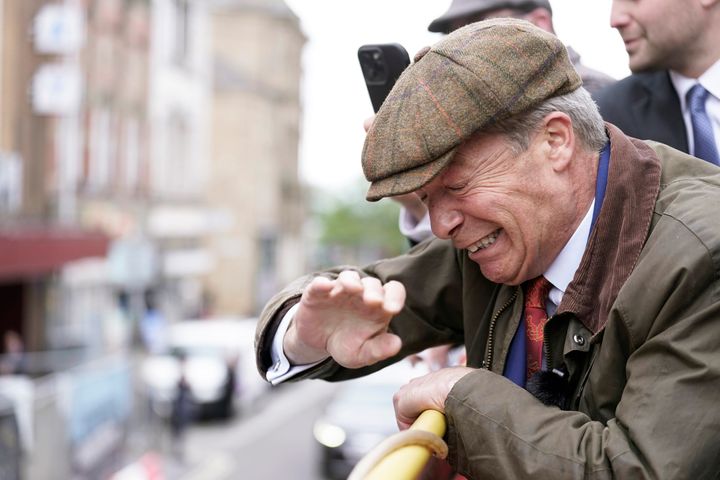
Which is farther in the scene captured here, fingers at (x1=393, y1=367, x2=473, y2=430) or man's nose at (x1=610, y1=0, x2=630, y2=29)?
man's nose at (x1=610, y1=0, x2=630, y2=29)

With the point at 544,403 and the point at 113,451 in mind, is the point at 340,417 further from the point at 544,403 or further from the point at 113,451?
the point at 544,403

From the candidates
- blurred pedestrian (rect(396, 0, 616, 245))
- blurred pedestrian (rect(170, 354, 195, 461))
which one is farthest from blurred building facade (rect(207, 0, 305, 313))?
blurred pedestrian (rect(396, 0, 616, 245))

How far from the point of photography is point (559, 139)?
1950 millimetres

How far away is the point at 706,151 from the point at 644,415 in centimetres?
106

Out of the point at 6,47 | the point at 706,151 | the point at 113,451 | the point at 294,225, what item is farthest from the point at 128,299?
the point at 706,151

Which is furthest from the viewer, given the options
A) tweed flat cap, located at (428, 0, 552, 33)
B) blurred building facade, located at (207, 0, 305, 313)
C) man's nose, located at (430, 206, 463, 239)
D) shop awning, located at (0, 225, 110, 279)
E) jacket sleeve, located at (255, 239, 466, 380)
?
blurred building facade, located at (207, 0, 305, 313)

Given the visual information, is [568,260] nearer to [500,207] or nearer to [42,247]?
[500,207]

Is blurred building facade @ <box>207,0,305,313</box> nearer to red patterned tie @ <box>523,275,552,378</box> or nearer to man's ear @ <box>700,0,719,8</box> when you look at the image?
man's ear @ <box>700,0,719,8</box>

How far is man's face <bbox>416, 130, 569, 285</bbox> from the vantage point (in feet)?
6.30

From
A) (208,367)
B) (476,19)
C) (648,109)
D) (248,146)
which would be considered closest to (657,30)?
(648,109)

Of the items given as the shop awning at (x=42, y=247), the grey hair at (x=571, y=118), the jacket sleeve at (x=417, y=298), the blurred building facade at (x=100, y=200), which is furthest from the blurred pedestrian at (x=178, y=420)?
the grey hair at (x=571, y=118)

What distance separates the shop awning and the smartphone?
690 inches

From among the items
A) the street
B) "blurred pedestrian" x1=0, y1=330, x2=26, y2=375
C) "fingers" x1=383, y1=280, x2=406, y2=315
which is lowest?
the street

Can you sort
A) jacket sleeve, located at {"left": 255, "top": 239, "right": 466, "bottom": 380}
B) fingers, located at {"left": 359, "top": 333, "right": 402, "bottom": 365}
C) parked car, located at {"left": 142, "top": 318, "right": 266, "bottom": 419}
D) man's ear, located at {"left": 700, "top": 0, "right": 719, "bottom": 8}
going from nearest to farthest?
fingers, located at {"left": 359, "top": 333, "right": 402, "bottom": 365}, jacket sleeve, located at {"left": 255, "top": 239, "right": 466, "bottom": 380}, man's ear, located at {"left": 700, "top": 0, "right": 719, "bottom": 8}, parked car, located at {"left": 142, "top": 318, "right": 266, "bottom": 419}
